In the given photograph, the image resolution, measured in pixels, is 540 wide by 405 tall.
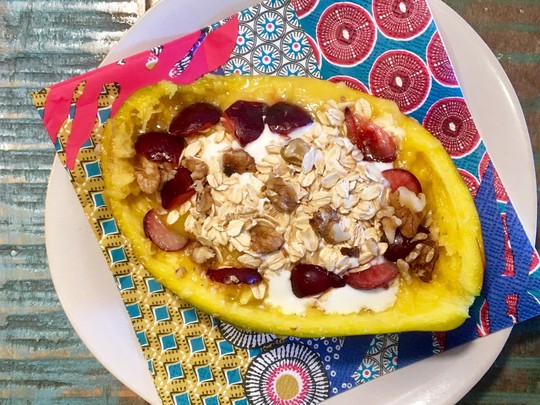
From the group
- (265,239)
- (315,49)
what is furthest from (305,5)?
(265,239)

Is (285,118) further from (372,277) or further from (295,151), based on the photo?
(372,277)

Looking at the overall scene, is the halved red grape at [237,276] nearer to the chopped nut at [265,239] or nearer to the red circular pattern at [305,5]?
the chopped nut at [265,239]

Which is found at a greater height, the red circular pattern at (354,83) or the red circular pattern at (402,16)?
the red circular pattern at (402,16)

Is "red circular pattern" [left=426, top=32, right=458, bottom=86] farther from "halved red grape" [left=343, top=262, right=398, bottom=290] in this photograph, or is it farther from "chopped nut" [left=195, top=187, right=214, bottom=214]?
"chopped nut" [left=195, top=187, right=214, bottom=214]

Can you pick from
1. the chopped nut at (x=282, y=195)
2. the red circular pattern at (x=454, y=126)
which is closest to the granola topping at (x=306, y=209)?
the chopped nut at (x=282, y=195)

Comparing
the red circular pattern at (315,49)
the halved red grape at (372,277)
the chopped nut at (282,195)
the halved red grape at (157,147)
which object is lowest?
the halved red grape at (372,277)

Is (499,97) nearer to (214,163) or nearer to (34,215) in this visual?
(214,163)

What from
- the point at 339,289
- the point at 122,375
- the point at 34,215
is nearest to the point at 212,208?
the point at 339,289
